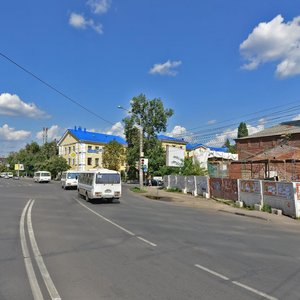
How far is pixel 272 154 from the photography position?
42438 millimetres

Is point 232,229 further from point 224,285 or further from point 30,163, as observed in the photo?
point 30,163

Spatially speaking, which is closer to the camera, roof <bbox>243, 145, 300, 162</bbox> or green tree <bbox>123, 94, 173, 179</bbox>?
roof <bbox>243, 145, 300, 162</bbox>

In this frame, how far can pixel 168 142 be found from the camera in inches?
3713

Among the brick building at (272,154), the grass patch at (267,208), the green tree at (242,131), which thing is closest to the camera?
the grass patch at (267,208)

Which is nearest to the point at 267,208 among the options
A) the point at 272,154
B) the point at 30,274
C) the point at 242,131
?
the point at 30,274

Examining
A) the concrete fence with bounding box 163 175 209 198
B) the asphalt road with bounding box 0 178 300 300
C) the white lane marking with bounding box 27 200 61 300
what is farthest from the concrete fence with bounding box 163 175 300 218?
the white lane marking with bounding box 27 200 61 300

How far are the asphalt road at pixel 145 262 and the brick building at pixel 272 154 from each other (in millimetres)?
23452

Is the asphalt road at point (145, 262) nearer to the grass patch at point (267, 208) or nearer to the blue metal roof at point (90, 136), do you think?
the grass patch at point (267, 208)

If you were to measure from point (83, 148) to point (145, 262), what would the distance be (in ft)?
250

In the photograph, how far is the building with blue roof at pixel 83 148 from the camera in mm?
83250

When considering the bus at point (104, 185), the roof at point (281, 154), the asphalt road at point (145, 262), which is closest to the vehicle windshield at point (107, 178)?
the bus at point (104, 185)

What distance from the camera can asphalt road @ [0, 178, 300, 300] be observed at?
6.07 metres

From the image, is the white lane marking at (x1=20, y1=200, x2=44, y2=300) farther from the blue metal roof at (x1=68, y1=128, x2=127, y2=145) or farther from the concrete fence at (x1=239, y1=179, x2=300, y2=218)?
the blue metal roof at (x1=68, y1=128, x2=127, y2=145)

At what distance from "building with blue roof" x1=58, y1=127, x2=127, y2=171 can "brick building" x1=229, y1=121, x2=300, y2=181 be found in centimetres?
3351
